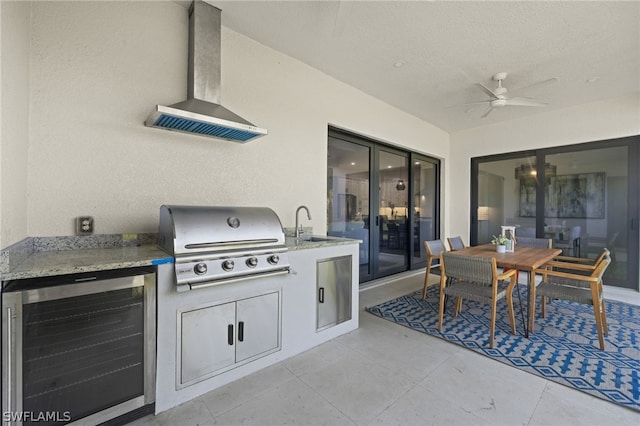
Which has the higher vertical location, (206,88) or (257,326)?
(206,88)

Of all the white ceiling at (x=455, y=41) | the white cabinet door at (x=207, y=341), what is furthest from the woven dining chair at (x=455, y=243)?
the white cabinet door at (x=207, y=341)

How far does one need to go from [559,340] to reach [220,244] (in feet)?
10.2

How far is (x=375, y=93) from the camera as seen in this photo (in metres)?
4.09

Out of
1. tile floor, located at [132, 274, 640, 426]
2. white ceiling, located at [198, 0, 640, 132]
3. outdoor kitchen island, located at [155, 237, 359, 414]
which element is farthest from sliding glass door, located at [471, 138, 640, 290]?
outdoor kitchen island, located at [155, 237, 359, 414]

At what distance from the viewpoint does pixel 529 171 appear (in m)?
5.02

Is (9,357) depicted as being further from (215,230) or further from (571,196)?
(571,196)

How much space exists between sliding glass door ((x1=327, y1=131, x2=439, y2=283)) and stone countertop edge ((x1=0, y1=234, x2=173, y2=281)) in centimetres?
242

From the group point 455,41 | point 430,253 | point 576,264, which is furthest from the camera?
point 430,253

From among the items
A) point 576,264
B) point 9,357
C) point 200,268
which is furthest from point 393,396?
point 576,264

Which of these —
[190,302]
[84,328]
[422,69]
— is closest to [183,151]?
[190,302]

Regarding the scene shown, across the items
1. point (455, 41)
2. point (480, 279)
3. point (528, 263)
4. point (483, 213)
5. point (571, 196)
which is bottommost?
point (480, 279)

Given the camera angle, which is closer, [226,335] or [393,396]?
[393,396]

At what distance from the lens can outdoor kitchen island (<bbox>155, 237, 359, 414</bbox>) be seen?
5.53 ft

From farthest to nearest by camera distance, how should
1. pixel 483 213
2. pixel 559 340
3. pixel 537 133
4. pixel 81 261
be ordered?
pixel 483 213 < pixel 537 133 < pixel 559 340 < pixel 81 261
